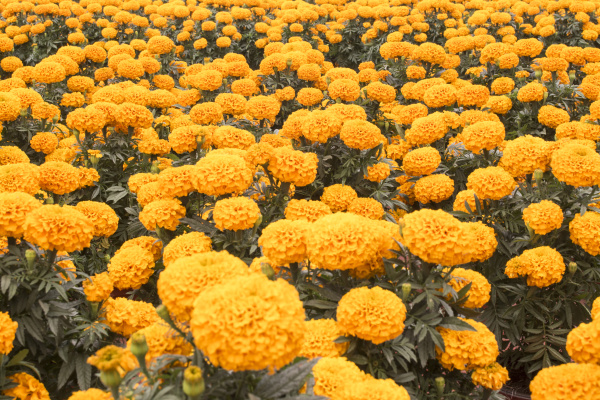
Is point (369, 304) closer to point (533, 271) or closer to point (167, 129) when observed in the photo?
point (533, 271)

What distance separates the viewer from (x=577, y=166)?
3.57 m

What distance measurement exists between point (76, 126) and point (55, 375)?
2.55 m

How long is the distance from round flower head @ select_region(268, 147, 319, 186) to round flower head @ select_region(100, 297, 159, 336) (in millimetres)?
1485

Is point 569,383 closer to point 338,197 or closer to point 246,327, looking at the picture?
point 246,327

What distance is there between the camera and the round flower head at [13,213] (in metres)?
2.67

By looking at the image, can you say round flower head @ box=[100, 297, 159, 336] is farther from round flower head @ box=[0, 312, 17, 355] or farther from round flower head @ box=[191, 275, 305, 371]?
round flower head @ box=[191, 275, 305, 371]

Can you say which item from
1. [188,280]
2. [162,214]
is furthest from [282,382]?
[162,214]

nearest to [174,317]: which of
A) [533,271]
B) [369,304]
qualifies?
[369,304]

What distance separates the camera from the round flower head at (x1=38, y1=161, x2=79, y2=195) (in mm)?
3748

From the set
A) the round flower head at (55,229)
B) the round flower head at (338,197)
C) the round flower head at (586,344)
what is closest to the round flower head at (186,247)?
the round flower head at (55,229)

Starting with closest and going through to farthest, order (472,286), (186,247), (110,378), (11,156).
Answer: (110,378) < (472,286) < (186,247) < (11,156)

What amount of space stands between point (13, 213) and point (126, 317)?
1033mm

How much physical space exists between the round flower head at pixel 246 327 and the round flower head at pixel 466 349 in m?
1.43

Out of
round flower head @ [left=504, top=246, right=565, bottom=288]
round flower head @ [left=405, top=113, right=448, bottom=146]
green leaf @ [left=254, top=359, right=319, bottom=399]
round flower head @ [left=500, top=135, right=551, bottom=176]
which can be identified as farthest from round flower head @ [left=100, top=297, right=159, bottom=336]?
round flower head @ [left=500, top=135, right=551, bottom=176]
